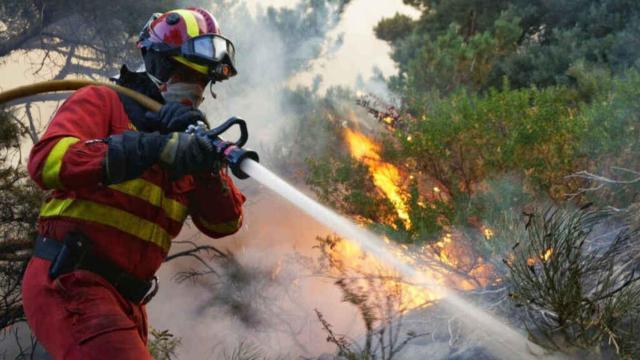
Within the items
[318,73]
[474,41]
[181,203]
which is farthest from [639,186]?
[318,73]

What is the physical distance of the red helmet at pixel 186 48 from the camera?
2.92m

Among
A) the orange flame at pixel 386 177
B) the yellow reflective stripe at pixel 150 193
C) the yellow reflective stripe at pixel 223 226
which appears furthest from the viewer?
the orange flame at pixel 386 177

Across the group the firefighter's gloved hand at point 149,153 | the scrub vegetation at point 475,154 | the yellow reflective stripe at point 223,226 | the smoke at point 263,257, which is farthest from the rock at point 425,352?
the firefighter's gloved hand at point 149,153

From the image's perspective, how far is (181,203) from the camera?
9.38ft

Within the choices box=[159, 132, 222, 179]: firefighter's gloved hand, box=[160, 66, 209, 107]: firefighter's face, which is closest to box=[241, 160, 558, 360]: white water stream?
box=[159, 132, 222, 179]: firefighter's gloved hand

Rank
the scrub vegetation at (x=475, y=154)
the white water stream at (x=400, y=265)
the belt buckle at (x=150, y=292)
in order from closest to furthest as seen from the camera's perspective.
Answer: the white water stream at (x=400, y=265) < the belt buckle at (x=150, y=292) < the scrub vegetation at (x=475, y=154)

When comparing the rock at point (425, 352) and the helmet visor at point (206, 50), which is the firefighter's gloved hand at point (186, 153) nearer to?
the helmet visor at point (206, 50)

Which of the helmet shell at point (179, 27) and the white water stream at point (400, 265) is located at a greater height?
the helmet shell at point (179, 27)

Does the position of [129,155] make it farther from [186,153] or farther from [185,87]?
[185,87]

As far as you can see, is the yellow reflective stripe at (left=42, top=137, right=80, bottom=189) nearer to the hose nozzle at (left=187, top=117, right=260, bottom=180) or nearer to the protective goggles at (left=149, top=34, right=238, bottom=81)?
the hose nozzle at (left=187, top=117, right=260, bottom=180)

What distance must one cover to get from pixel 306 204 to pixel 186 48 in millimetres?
987

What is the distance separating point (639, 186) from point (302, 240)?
5780 millimetres

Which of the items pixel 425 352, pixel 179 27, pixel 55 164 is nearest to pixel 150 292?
pixel 55 164

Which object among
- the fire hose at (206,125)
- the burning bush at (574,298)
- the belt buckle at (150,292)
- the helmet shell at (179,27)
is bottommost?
the belt buckle at (150,292)
